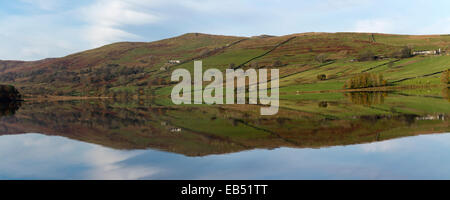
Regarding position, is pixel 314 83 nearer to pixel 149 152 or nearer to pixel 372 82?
pixel 372 82

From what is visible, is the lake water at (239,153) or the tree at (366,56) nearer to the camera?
the lake water at (239,153)

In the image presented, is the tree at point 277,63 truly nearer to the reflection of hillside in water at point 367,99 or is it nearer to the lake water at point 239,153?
the reflection of hillside in water at point 367,99

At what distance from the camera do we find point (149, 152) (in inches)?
440

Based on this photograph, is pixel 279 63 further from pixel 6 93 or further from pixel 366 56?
pixel 6 93

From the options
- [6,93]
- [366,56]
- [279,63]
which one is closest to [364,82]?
[366,56]

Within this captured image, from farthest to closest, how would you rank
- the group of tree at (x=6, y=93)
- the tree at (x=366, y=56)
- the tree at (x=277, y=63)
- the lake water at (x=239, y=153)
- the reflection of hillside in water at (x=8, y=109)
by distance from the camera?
the tree at (x=277, y=63) < the tree at (x=366, y=56) < the group of tree at (x=6, y=93) < the reflection of hillside in water at (x=8, y=109) < the lake water at (x=239, y=153)

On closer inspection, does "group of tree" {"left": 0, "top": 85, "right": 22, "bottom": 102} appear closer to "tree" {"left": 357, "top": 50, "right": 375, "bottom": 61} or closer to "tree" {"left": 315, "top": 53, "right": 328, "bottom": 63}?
"tree" {"left": 315, "top": 53, "right": 328, "bottom": 63}

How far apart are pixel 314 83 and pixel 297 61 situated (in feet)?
131

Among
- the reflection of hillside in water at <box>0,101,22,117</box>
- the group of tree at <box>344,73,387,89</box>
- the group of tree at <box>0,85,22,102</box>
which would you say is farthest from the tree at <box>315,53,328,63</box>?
the reflection of hillside in water at <box>0,101,22,117</box>

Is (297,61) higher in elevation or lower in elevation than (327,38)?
lower

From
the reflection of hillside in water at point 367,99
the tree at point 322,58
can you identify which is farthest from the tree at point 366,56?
the reflection of hillside in water at point 367,99

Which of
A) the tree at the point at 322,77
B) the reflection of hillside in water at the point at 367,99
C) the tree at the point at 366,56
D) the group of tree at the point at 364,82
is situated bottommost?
the reflection of hillside in water at the point at 367,99
